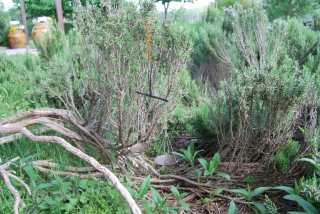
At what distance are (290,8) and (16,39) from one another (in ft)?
45.5

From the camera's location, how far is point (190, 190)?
231 centimetres

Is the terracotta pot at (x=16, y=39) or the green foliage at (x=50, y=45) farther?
the terracotta pot at (x=16, y=39)

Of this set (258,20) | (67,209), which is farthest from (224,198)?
(258,20)

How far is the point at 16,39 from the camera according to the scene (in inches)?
581

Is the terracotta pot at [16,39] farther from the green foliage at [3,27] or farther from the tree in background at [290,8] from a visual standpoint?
the tree in background at [290,8]

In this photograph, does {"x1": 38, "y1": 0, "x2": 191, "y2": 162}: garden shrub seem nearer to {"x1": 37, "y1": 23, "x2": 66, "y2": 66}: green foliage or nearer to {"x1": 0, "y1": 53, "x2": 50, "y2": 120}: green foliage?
{"x1": 0, "y1": 53, "x2": 50, "y2": 120}: green foliage

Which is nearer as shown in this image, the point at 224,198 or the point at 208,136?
the point at 224,198

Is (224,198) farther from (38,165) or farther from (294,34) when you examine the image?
(294,34)

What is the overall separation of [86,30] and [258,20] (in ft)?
11.5

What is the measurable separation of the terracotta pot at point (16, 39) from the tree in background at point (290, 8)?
494 inches

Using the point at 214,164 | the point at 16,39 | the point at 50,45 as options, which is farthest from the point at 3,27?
the point at 214,164

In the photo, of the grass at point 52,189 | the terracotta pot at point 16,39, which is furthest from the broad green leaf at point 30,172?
the terracotta pot at point 16,39

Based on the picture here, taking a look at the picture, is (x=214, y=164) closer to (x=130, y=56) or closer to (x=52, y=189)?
(x=130, y=56)

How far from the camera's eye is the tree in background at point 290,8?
1446 centimetres
